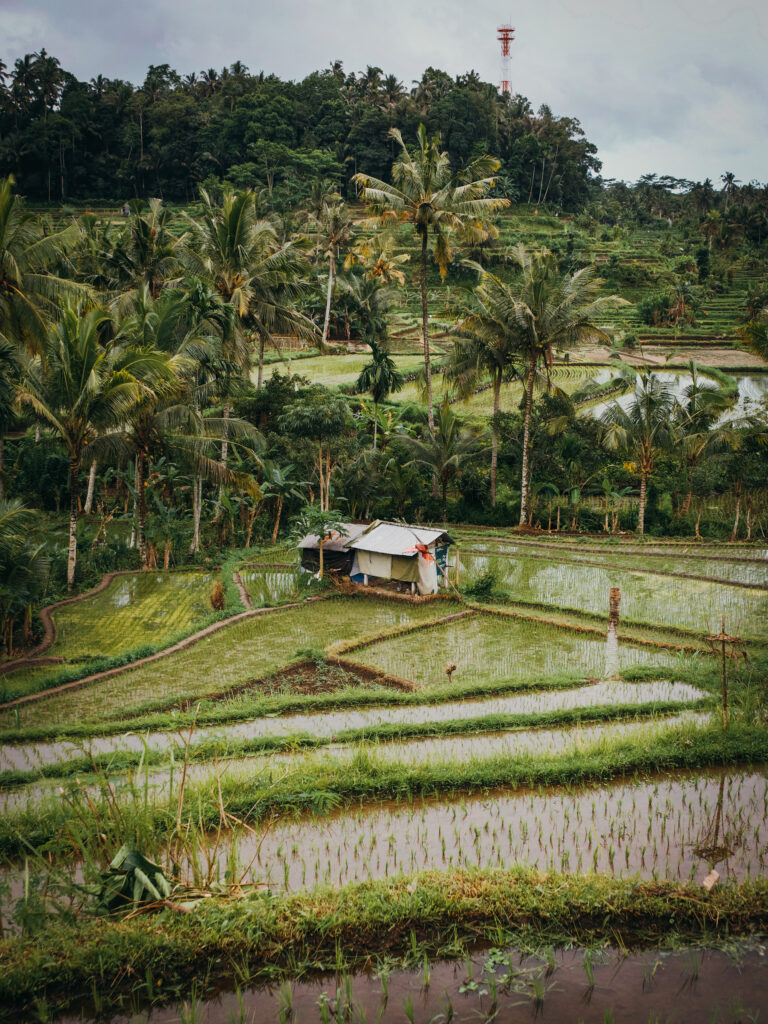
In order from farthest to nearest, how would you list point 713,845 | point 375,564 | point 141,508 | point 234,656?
point 141,508, point 375,564, point 234,656, point 713,845

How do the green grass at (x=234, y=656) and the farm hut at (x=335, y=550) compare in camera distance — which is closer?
the green grass at (x=234, y=656)

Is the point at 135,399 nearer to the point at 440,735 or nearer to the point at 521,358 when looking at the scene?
the point at 440,735

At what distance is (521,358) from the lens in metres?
18.0

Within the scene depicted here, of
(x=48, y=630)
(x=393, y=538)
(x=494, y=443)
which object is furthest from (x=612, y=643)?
(x=494, y=443)

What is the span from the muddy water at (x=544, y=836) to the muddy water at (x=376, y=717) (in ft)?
5.64

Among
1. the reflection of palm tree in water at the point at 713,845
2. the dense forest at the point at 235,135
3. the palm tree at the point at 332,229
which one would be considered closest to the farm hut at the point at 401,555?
the reflection of palm tree in water at the point at 713,845

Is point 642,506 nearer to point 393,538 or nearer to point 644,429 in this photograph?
point 644,429

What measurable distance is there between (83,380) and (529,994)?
9.89 meters

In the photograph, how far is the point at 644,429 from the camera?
16.0 meters

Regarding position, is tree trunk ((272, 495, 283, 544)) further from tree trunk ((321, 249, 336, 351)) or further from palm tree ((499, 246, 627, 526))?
tree trunk ((321, 249, 336, 351))

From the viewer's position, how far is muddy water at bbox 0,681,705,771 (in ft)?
24.3

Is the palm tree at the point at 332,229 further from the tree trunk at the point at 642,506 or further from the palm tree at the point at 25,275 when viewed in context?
the tree trunk at the point at 642,506

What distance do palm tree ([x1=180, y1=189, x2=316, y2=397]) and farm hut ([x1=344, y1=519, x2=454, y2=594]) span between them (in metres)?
4.62

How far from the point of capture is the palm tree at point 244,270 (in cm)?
1550
